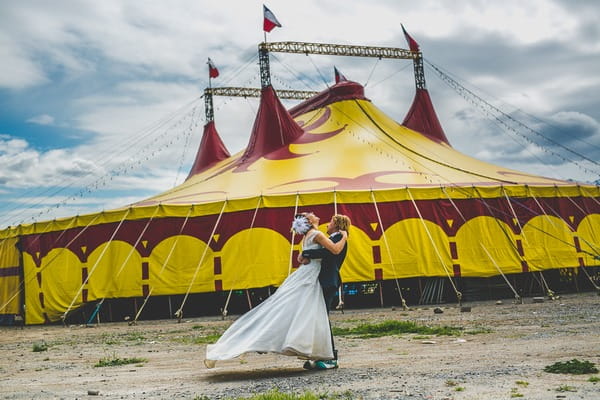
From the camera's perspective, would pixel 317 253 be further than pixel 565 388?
Yes

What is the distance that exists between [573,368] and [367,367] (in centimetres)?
143

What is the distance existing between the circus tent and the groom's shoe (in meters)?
5.92

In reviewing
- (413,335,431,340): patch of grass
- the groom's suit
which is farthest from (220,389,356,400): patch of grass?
(413,335,431,340): patch of grass

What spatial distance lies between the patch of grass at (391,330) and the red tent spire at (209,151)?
1287 cm

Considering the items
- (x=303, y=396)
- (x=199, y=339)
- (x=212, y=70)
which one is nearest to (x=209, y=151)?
(x=212, y=70)

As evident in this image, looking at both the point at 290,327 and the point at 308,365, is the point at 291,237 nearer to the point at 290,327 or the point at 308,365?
the point at 308,365

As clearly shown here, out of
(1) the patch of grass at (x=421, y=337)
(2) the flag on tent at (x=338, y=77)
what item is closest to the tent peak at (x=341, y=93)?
(2) the flag on tent at (x=338, y=77)

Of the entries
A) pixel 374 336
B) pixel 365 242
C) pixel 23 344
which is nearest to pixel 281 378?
pixel 374 336

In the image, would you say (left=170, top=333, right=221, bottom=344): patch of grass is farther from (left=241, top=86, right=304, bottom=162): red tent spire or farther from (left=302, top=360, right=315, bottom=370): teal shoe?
(left=241, top=86, right=304, bottom=162): red tent spire

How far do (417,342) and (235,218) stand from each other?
20.2ft

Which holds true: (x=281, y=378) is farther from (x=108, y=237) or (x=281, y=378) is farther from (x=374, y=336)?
(x=108, y=237)

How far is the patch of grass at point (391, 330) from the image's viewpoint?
651 cm

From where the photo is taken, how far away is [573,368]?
12.0ft

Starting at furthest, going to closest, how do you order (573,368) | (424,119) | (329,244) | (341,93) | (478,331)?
(424,119) → (341,93) → (478,331) → (329,244) → (573,368)
